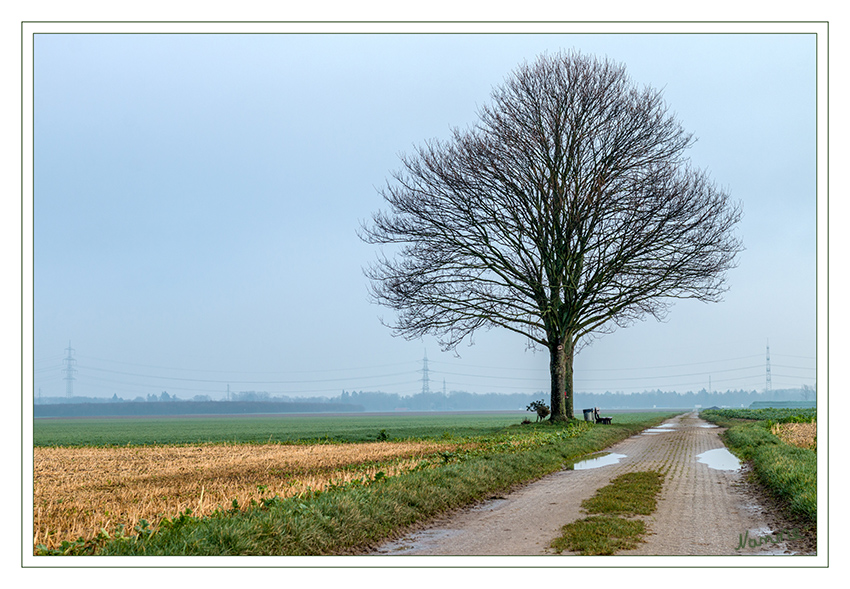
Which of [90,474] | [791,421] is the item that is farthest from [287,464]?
[791,421]

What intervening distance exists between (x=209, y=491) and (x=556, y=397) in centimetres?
2218

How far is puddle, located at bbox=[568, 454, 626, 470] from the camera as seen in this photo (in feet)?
53.1

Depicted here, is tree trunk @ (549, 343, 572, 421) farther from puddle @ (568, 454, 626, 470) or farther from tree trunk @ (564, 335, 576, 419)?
puddle @ (568, 454, 626, 470)

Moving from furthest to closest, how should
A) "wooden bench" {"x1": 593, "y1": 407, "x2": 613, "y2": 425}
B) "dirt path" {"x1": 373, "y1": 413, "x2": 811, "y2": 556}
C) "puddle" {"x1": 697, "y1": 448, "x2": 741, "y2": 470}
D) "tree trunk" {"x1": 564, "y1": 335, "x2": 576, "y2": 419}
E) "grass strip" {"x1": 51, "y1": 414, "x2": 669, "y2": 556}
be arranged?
"wooden bench" {"x1": 593, "y1": 407, "x2": 613, "y2": 425} < "tree trunk" {"x1": 564, "y1": 335, "x2": 576, "y2": 419} < "puddle" {"x1": 697, "y1": 448, "x2": 741, "y2": 470} < "dirt path" {"x1": 373, "y1": 413, "x2": 811, "y2": 556} < "grass strip" {"x1": 51, "y1": 414, "x2": 669, "y2": 556}

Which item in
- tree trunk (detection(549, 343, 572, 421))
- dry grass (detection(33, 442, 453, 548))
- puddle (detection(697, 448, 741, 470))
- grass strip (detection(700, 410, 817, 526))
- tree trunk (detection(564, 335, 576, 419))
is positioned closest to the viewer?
dry grass (detection(33, 442, 453, 548))

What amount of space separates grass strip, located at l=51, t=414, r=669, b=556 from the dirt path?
0.36 m

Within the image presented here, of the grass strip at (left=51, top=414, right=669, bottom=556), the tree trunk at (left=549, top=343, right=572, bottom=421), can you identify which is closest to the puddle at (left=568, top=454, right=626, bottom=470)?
the grass strip at (left=51, top=414, right=669, bottom=556)

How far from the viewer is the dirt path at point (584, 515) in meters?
7.43

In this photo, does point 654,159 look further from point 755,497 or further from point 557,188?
point 755,497

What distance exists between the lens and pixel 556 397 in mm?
30969

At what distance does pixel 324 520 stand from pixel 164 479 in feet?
24.0

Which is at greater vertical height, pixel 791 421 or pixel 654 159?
pixel 654 159
